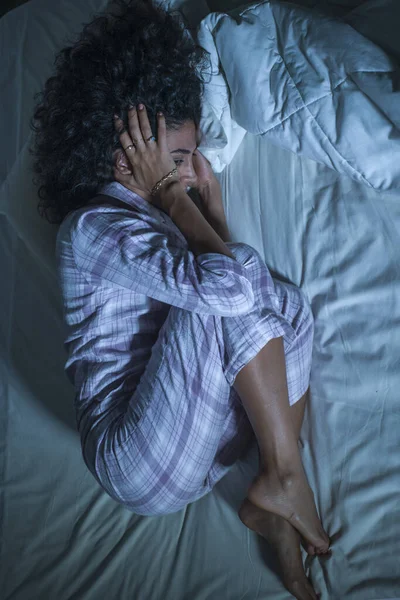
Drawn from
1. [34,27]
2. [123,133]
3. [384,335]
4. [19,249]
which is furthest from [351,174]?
[34,27]

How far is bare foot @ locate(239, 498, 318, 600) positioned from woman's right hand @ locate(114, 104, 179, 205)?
62cm

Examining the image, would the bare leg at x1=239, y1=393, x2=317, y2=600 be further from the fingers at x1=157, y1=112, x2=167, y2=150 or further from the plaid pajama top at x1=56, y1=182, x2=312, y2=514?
the fingers at x1=157, y1=112, x2=167, y2=150

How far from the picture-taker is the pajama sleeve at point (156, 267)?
85 centimetres

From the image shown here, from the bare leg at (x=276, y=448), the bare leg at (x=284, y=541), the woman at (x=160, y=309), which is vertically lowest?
the bare leg at (x=284, y=541)

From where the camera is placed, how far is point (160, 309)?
40.3 inches


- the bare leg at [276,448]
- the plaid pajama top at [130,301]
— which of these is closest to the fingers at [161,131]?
the plaid pajama top at [130,301]

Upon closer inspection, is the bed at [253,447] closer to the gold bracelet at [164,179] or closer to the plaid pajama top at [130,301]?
the plaid pajama top at [130,301]

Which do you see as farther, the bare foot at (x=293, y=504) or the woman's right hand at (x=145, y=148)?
the woman's right hand at (x=145, y=148)

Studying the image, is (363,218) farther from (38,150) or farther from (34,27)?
(34,27)

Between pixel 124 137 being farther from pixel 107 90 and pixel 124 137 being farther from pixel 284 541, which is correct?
pixel 284 541

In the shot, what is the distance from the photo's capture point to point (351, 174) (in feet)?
3.47

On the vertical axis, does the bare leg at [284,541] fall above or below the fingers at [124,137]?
below

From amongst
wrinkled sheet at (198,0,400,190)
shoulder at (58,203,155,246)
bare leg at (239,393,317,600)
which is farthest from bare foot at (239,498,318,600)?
wrinkled sheet at (198,0,400,190)

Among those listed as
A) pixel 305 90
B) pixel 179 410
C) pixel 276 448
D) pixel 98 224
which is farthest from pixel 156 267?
pixel 305 90
